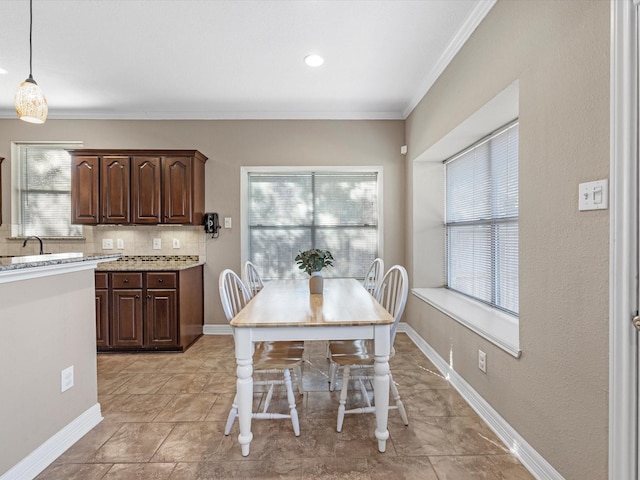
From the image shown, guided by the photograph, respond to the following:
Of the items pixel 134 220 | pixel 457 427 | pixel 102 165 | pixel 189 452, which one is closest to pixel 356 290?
pixel 457 427

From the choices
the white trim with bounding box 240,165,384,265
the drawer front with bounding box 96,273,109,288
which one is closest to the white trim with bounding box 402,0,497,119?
the white trim with bounding box 240,165,384,265

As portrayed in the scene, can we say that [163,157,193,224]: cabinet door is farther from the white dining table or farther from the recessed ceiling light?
the white dining table

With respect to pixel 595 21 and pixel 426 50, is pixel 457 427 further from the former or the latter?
pixel 426 50

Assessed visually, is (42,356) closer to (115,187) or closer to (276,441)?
(276,441)

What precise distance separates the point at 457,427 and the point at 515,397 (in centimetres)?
43

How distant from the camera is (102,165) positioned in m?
3.56

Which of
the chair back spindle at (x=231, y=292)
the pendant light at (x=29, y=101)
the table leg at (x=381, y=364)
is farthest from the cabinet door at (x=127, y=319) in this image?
the table leg at (x=381, y=364)

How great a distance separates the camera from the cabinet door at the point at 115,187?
356 cm

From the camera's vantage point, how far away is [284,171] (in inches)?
157

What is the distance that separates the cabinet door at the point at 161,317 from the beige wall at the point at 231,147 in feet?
2.16

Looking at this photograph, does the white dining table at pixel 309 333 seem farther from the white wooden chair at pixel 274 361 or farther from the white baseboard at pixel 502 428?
the white baseboard at pixel 502 428

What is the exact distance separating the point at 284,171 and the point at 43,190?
2800 millimetres

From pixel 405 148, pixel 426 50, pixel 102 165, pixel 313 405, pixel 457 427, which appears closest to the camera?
pixel 457 427

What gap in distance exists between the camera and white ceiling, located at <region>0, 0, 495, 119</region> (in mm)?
2188
